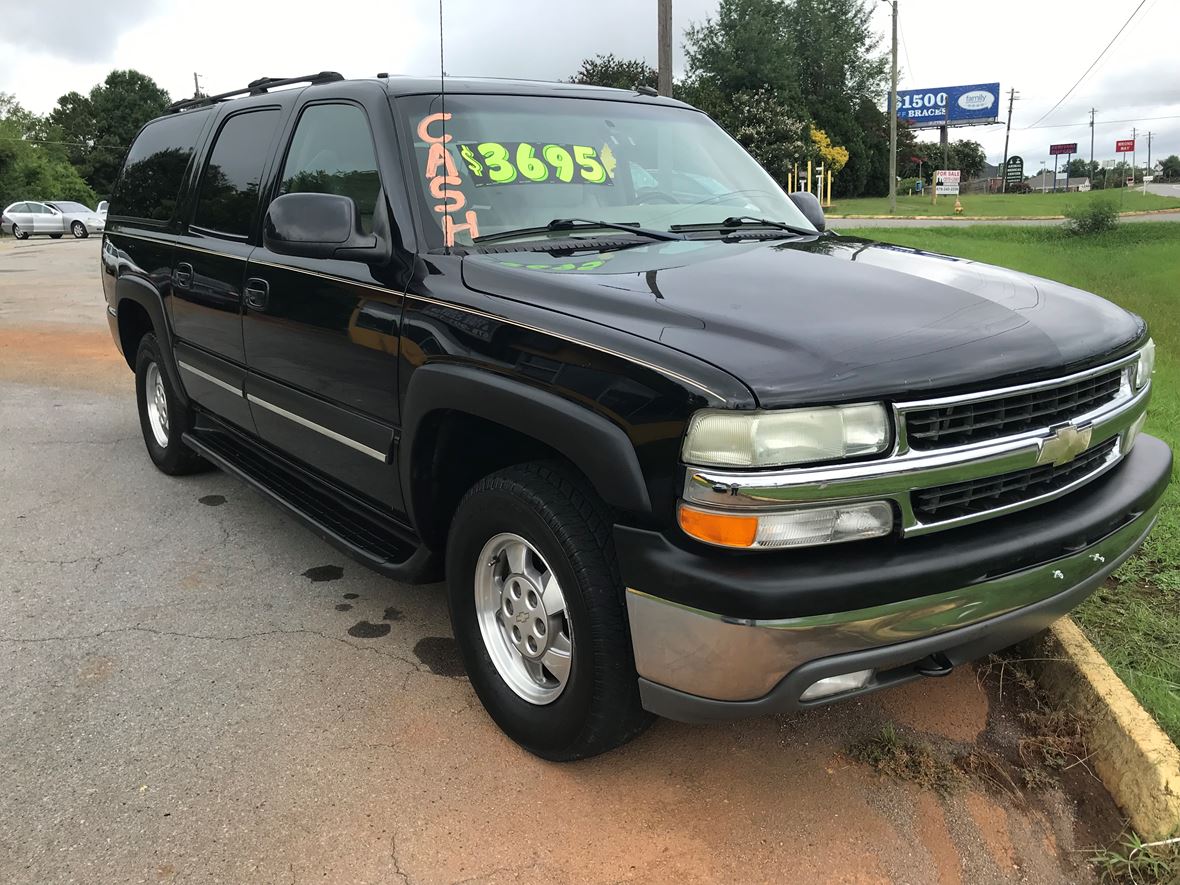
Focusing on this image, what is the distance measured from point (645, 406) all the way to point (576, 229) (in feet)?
3.98

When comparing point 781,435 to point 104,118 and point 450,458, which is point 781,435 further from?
point 104,118

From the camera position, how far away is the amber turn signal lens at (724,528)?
2.05 m

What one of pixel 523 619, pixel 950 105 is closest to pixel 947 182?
pixel 950 105

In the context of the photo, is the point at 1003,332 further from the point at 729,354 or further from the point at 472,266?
the point at 472,266

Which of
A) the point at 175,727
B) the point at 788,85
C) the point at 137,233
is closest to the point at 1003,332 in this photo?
the point at 175,727

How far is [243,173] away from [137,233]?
1430 mm

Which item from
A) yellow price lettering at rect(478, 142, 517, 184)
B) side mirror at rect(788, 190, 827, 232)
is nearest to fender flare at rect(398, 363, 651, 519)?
yellow price lettering at rect(478, 142, 517, 184)

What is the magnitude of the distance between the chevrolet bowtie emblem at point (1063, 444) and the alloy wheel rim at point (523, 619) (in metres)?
1.27

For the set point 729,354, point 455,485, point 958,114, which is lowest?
point 455,485

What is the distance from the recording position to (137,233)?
5.15 meters

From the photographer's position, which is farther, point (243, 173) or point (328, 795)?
point (243, 173)

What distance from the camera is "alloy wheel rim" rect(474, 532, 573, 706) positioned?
2.65 meters

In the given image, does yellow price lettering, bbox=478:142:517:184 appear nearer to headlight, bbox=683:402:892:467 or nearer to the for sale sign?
headlight, bbox=683:402:892:467

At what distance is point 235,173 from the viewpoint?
4.19 m
